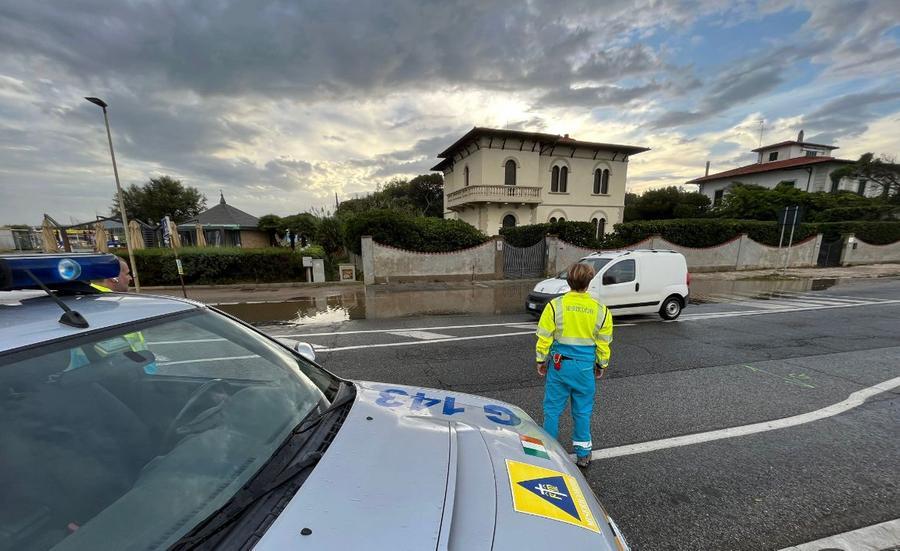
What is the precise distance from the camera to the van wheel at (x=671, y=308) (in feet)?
26.6

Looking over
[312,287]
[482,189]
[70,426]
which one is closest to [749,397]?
[70,426]

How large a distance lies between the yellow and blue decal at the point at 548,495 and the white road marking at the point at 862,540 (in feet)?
5.89

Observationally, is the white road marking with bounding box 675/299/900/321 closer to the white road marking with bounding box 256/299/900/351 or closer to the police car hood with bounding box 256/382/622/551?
the white road marking with bounding box 256/299/900/351

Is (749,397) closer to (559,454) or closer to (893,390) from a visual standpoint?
(893,390)

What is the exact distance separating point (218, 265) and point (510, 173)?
1984 cm

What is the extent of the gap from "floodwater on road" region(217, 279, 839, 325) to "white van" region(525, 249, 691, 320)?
1921 millimetres

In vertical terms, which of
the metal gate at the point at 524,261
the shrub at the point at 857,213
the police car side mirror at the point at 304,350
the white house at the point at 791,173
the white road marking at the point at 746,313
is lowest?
the white road marking at the point at 746,313

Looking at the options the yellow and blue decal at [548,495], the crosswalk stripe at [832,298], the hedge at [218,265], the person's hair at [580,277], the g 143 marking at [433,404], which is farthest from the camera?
the hedge at [218,265]

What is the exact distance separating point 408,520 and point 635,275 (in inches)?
320

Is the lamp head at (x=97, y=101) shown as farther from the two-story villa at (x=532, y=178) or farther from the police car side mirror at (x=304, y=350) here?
the two-story villa at (x=532, y=178)

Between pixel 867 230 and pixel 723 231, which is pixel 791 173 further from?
pixel 723 231

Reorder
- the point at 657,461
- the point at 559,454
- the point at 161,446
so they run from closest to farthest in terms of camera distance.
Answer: the point at 161,446 < the point at 559,454 < the point at 657,461

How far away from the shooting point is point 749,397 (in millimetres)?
4078

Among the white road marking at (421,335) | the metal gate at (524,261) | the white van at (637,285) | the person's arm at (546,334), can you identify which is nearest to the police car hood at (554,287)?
the white van at (637,285)
